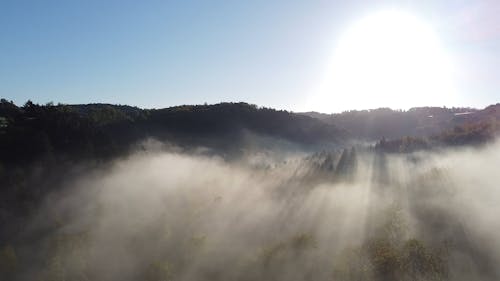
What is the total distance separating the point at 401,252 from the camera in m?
96.7

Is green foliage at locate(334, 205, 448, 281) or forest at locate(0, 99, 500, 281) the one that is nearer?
green foliage at locate(334, 205, 448, 281)

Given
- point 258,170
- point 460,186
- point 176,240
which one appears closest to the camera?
point 176,240

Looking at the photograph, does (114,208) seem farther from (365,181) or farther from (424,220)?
(365,181)

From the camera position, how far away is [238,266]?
308 feet

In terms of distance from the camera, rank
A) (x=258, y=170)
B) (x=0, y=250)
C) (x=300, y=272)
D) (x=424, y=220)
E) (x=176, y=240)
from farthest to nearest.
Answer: (x=258, y=170) → (x=424, y=220) → (x=176, y=240) → (x=300, y=272) → (x=0, y=250)

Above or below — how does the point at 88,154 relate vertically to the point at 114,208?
above

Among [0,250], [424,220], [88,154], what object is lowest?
[424,220]

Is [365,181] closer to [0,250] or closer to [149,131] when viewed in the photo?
[149,131]

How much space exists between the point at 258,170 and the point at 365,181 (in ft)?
135

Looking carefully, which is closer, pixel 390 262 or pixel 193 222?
pixel 390 262

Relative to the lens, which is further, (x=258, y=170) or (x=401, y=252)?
(x=258, y=170)

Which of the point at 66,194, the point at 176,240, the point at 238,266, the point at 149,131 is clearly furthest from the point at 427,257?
the point at 149,131

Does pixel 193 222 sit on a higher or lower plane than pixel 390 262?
higher

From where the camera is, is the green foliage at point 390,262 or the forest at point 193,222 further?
the forest at point 193,222
